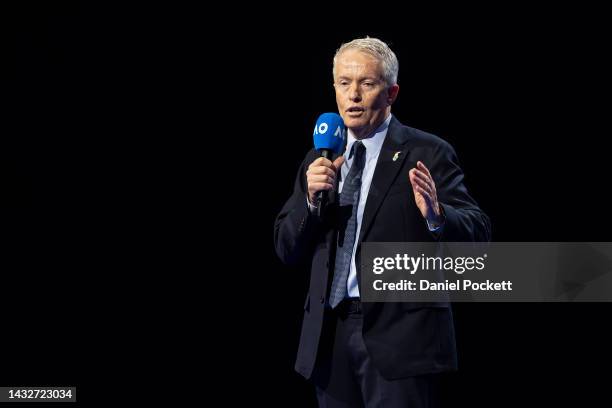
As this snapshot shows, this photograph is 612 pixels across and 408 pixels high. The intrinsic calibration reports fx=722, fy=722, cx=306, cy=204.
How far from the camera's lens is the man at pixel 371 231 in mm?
2066

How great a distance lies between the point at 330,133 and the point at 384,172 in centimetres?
20

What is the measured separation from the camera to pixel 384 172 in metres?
2.22

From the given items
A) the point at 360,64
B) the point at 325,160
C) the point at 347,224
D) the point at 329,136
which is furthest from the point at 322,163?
the point at 360,64

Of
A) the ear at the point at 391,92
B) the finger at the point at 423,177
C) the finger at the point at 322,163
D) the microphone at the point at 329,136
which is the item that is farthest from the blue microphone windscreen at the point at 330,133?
the finger at the point at 423,177

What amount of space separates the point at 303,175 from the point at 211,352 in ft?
4.82

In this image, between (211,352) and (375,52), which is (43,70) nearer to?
(211,352)

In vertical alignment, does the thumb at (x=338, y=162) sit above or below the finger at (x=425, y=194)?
above

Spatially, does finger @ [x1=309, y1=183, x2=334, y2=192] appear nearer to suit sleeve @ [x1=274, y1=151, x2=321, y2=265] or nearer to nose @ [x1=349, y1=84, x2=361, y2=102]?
suit sleeve @ [x1=274, y1=151, x2=321, y2=265]

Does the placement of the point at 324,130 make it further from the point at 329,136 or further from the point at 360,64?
the point at 360,64

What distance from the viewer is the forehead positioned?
7.47 ft

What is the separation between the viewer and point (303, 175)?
2.48m

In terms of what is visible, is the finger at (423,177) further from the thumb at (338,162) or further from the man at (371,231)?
the thumb at (338,162)

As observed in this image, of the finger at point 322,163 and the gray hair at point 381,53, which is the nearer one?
the finger at point 322,163

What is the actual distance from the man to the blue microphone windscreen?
0.06 m
